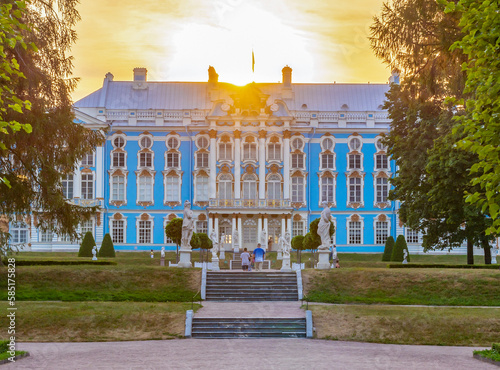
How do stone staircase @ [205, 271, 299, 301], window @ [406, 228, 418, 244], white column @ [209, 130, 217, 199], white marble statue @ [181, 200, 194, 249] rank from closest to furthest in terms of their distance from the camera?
stone staircase @ [205, 271, 299, 301]
white marble statue @ [181, 200, 194, 249]
white column @ [209, 130, 217, 199]
window @ [406, 228, 418, 244]

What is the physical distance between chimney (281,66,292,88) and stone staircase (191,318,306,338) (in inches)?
1781

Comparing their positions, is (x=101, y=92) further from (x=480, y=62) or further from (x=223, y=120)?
(x=480, y=62)

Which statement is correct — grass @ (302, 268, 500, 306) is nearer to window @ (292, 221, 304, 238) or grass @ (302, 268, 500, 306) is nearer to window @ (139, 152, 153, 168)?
window @ (292, 221, 304, 238)

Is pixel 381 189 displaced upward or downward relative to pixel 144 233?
upward

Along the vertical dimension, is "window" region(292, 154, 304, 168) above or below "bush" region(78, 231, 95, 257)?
above

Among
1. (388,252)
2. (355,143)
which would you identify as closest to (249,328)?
(388,252)

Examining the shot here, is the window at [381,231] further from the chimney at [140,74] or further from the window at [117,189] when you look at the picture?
the chimney at [140,74]

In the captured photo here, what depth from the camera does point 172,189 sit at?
188 ft

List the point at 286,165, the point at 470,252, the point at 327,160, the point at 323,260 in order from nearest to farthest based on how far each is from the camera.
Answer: the point at 323,260 → the point at 470,252 → the point at 286,165 → the point at 327,160

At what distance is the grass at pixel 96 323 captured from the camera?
58.4 feet

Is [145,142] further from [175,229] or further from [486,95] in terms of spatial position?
[486,95]

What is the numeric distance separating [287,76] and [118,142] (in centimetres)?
1528

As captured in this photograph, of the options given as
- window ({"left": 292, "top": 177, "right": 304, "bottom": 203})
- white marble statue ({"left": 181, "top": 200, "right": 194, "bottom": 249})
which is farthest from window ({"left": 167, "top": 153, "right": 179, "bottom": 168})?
white marble statue ({"left": 181, "top": 200, "right": 194, "bottom": 249})

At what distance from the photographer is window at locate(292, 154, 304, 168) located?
57.4 metres
